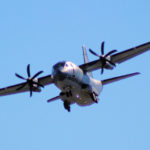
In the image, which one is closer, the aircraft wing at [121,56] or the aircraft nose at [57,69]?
the aircraft nose at [57,69]

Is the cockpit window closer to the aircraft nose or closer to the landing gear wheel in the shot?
the aircraft nose

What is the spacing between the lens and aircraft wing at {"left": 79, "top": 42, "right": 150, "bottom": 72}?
41.6m

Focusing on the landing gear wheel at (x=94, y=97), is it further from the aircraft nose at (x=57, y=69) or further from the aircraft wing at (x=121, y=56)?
the aircraft nose at (x=57, y=69)

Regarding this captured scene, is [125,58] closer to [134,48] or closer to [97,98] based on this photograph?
[134,48]

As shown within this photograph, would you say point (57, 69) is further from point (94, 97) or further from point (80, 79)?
point (94, 97)

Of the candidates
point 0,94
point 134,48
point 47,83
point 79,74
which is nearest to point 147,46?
point 134,48

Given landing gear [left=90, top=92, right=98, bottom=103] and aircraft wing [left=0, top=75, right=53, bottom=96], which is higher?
aircraft wing [left=0, top=75, right=53, bottom=96]

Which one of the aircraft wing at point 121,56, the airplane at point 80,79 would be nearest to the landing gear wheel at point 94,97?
the airplane at point 80,79

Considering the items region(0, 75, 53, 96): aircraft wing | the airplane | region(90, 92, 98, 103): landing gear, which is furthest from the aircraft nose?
region(90, 92, 98, 103): landing gear

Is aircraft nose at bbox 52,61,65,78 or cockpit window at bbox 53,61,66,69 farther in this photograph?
cockpit window at bbox 53,61,66,69

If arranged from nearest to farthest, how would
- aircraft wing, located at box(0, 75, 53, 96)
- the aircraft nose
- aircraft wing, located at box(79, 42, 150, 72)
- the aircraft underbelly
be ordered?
the aircraft nose < the aircraft underbelly < aircraft wing, located at box(79, 42, 150, 72) < aircraft wing, located at box(0, 75, 53, 96)

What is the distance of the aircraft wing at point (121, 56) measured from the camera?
41.6 m

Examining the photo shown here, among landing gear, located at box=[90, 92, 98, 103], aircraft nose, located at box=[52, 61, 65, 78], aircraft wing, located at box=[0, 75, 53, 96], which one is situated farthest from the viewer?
aircraft wing, located at box=[0, 75, 53, 96]

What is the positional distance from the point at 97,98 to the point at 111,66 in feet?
12.3
